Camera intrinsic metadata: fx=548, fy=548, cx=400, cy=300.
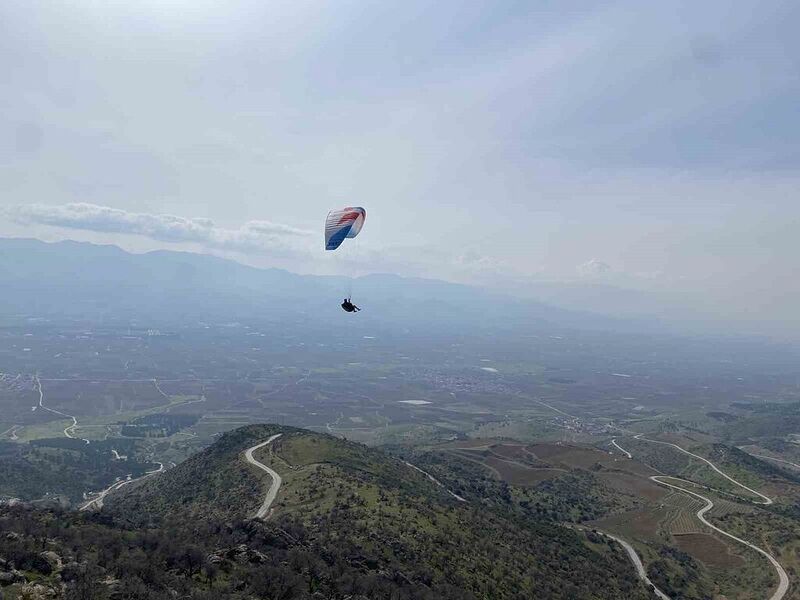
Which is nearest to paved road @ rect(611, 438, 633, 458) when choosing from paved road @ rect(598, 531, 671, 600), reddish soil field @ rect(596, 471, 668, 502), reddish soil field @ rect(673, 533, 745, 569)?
reddish soil field @ rect(596, 471, 668, 502)

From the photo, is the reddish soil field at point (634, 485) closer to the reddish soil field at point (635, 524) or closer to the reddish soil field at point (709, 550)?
the reddish soil field at point (635, 524)

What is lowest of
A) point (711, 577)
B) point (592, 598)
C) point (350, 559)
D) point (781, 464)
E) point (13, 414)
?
point (13, 414)

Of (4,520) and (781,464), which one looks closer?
(4,520)

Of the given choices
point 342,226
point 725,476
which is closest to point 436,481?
point 342,226

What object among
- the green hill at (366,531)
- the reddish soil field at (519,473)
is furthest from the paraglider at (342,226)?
the reddish soil field at (519,473)

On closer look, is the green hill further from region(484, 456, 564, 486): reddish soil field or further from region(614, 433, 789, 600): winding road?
region(484, 456, 564, 486): reddish soil field

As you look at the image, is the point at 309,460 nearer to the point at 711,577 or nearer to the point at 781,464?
the point at 711,577

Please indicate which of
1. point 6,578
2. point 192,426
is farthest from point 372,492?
point 192,426

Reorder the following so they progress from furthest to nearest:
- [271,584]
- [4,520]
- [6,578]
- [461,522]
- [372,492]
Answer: [372,492] < [461,522] < [4,520] < [271,584] < [6,578]
